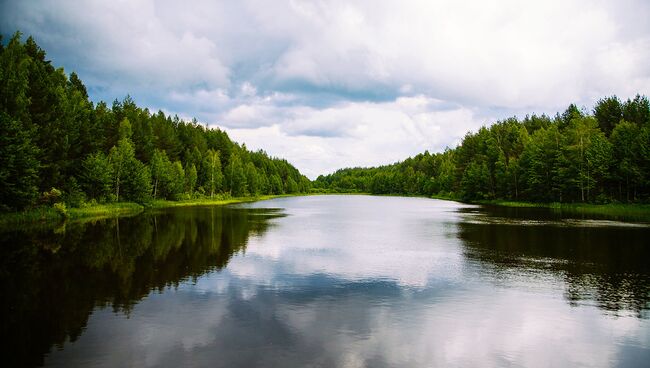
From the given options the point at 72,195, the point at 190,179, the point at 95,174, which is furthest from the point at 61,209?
the point at 190,179

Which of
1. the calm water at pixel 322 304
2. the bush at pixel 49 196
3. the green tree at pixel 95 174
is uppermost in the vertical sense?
the green tree at pixel 95 174

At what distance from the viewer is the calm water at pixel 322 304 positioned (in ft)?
38.8

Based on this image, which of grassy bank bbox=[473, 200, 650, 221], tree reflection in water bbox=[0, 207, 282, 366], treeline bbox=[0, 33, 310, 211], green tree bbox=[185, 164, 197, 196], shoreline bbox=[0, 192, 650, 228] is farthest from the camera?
green tree bbox=[185, 164, 197, 196]

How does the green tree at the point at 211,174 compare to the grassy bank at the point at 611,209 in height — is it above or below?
above

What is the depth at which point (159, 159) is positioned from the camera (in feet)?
282

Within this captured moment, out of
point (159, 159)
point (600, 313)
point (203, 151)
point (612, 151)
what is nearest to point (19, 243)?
point (600, 313)

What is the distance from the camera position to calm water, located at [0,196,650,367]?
11836 mm

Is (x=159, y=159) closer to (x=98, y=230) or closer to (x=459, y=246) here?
(x=98, y=230)

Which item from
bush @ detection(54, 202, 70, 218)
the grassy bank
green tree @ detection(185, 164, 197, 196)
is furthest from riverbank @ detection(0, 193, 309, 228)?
the grassy bank

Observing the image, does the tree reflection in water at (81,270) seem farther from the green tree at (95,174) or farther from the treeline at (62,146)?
the green tree at (95,174)

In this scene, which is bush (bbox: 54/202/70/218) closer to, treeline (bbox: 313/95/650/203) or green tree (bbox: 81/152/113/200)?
green tree (bbox: 81/152/113/200)

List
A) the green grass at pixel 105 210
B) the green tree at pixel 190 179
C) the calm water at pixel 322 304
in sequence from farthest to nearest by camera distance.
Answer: the green tree at pixel 190 179 → the green grass at pixel 105 210 → the calm water at pixel 322 304

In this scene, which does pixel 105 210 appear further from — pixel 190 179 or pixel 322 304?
pixel 322 304

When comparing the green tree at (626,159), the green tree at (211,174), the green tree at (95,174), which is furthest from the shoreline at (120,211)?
the green tree at (211,174)
